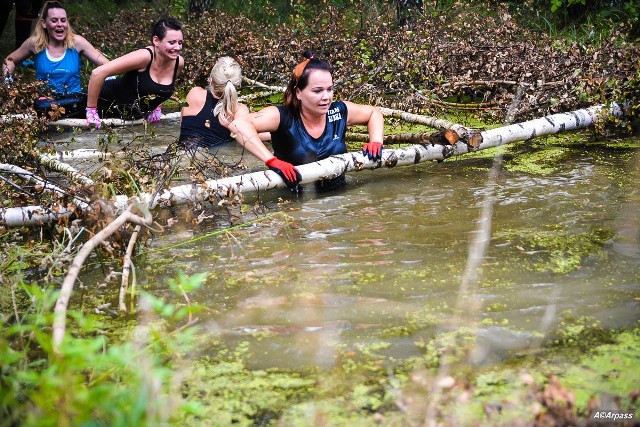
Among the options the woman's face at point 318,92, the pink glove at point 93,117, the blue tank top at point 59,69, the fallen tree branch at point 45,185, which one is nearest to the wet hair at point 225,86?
the woman's face at point 318,92

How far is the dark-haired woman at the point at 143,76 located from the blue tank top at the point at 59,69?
80 centimetres

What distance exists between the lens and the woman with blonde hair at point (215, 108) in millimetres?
7184

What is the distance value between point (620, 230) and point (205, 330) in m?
2.87

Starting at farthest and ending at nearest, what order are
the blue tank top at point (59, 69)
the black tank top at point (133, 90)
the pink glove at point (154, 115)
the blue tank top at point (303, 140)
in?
the blue tank top at point (59, 69)
the pink glove at point (154, 115)
the black tank top at point (133, 90)
the blue tank top at point (303, 140)

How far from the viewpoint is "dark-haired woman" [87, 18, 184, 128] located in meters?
8.33

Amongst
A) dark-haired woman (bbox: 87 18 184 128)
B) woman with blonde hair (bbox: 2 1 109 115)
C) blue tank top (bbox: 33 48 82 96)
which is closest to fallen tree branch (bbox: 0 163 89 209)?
dark-haired woman (bbox: 87 18 184 128)

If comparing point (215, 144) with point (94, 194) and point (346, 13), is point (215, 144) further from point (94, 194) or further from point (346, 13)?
point (346, 13)

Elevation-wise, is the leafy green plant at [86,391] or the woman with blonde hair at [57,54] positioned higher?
the woman with blonde hair at [57,54]

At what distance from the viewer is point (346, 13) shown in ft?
42.8

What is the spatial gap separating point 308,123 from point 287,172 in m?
0.89

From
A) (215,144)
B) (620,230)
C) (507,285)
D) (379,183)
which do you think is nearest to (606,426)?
(507,285)

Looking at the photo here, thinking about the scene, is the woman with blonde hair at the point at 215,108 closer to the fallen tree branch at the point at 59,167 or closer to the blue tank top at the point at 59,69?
the fallen tree branch at the point at 59,167

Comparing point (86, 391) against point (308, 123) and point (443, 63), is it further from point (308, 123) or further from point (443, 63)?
point (443, 63)
